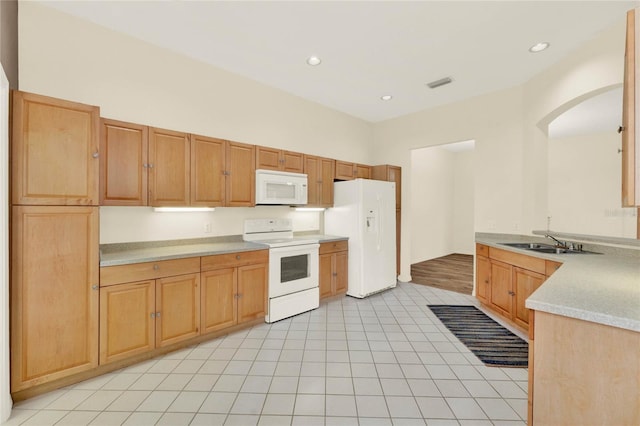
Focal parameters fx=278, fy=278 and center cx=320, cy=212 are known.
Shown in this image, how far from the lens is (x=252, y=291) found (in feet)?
10.3

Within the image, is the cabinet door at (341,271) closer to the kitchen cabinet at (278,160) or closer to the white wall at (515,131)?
the kitchen cabinet at (278,160)

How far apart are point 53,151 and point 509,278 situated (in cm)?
440

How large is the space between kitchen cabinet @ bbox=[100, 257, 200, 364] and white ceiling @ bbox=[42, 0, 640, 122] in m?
2.27

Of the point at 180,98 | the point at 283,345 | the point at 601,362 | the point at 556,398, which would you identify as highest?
the point at 180,98

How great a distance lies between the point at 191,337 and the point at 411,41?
3.71 meters

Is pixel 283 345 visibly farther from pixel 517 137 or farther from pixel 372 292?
pixel 517 137

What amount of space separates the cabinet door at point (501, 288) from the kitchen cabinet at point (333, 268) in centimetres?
193

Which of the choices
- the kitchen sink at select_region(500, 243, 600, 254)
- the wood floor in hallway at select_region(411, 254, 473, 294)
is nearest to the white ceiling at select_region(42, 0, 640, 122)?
the kitchen sink at select_region(500, 243, 600, 254)

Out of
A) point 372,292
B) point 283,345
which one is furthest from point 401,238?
point 283,345

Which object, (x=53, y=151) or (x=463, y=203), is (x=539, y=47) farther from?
(x=463, y=203)

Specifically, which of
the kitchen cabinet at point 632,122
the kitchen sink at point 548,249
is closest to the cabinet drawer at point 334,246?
the kitchen sink at point 548,249

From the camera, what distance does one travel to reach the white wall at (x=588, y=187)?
6043mm

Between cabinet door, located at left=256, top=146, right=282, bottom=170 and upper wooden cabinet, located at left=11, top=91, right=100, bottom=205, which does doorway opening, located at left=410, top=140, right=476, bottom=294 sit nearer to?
cabinet door, located at left=256, top=146, right=282, bottom=170

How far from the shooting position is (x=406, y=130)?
5.14m
